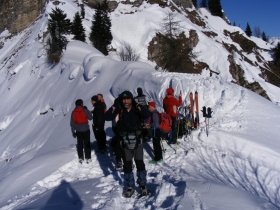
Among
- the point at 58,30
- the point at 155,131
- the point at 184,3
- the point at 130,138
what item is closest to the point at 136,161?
the point at 130,138

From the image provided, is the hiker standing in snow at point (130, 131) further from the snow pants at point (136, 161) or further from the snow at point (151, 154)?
the snow at point (151, 154)

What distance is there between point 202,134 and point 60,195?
179 inches

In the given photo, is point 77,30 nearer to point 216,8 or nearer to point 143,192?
point 143,192

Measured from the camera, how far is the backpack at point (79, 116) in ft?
21.7

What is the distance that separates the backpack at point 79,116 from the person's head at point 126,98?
2.82 metres

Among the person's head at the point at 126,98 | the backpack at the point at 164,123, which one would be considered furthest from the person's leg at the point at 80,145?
the person's head at the point at 126,98

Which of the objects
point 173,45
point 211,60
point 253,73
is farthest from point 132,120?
point 253,73

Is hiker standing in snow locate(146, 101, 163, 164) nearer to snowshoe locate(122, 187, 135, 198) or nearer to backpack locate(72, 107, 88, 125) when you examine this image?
snowshoe locate(122, 187, 135, 198)

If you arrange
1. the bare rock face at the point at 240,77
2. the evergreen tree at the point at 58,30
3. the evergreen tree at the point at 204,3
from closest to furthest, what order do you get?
1. the evergreen tree at the point at 58,30
2. the bare rock face at the point at 240,77
3. the evergreen tree at the point at 204,3

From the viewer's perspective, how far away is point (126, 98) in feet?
13.4

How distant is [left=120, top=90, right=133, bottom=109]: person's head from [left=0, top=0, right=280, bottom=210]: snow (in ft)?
5.37

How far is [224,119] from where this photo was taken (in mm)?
8391

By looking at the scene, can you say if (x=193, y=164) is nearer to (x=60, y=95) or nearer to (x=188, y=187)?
(x=188, y=187)

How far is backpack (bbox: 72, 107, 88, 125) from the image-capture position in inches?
260
